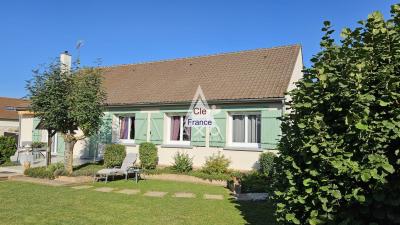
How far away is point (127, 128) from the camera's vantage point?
18.2 metres

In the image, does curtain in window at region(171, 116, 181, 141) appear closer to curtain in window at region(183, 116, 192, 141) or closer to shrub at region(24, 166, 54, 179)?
curtain in window at region(183, 116, 192, 141)

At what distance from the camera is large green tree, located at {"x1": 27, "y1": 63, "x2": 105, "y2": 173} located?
13250mm

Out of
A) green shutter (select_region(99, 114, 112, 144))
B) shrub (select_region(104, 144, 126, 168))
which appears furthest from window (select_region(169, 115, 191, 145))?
green shutter (select_region(99, 114, 112, 144))

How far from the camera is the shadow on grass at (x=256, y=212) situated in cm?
722

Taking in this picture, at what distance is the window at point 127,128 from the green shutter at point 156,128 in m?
1.78

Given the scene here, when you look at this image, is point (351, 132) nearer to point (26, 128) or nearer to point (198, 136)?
point (198, 136)

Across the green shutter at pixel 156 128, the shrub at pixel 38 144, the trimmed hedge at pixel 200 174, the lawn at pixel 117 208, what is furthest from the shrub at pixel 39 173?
the shrub at pixel 38 144

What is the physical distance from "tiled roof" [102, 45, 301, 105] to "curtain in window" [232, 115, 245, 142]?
976 millimetres

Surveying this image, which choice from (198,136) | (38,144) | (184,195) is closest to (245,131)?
(198,136)

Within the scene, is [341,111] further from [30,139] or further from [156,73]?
[30,139]

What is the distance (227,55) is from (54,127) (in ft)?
31.6

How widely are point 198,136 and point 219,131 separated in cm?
106

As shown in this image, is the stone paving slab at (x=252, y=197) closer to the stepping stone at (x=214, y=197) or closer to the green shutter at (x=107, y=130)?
the stepping stone at (x=214, y=197)

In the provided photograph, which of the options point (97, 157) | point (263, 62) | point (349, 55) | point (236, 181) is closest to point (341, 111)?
point (349, 55)
